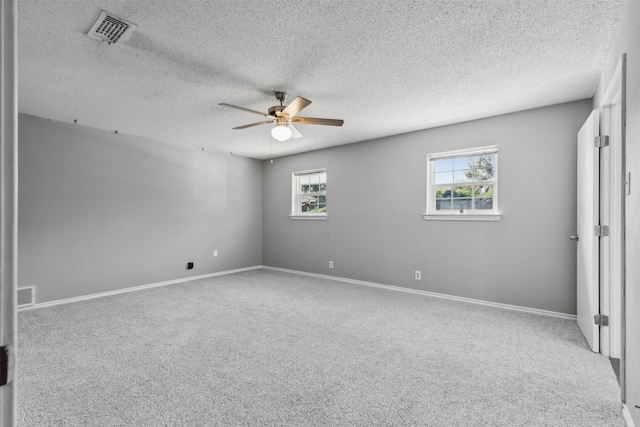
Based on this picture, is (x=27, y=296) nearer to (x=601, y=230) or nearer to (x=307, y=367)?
(x=307, y=367)

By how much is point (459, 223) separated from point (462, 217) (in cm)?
9

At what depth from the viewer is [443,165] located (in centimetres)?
Result: 452

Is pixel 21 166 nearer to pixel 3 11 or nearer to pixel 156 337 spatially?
pixel 156 337

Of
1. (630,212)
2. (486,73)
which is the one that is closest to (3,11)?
(630,212)

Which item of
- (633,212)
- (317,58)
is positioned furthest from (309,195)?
(633,212)

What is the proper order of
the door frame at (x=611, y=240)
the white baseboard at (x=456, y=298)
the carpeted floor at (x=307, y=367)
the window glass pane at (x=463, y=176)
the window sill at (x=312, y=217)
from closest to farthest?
1. the carpeted floor at (x=307, y=367)
2. the door frame at (x=611, y=240)
3. the white baseboard at (x=456, y=298)
4. the window glass pane at (x=463, y=176)
5. the window sill at (x=312, y=217)

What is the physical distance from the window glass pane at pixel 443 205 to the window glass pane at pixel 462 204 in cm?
8

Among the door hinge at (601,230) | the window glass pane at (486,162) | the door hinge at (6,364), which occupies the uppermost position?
the window glass pane at (486,162)

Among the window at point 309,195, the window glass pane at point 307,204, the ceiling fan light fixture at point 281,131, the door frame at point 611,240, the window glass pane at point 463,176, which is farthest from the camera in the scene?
the window glass pane at point 307,204

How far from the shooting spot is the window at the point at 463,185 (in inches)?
161

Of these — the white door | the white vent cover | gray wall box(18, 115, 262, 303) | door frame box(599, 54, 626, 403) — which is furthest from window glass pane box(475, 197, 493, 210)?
gray wall box(18, 115, 262, 303)

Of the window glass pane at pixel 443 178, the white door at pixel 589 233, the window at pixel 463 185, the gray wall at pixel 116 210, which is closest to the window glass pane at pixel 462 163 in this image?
the window at pixel 463 185

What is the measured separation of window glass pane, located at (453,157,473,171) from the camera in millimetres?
4305

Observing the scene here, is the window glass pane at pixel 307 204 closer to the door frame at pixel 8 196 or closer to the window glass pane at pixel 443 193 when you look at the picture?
the window glass pane at pixel 443 193
